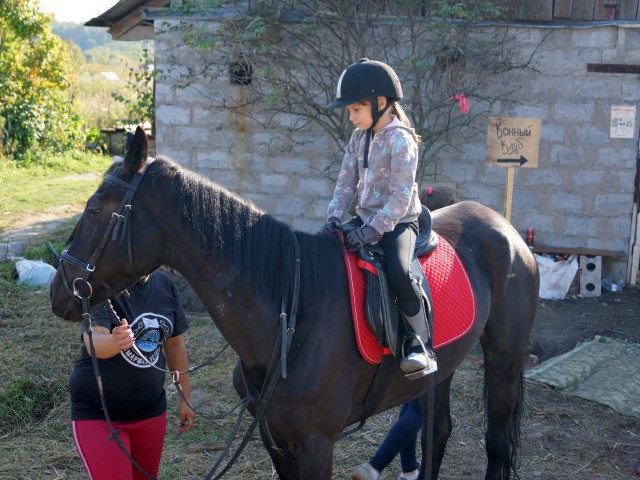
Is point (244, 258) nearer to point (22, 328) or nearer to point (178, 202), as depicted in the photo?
point (178, 202)

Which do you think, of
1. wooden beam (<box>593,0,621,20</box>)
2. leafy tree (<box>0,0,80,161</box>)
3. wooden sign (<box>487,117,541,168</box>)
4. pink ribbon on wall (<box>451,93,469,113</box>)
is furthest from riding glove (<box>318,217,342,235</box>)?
leafy tree (<box>0,0,80,161</box>)

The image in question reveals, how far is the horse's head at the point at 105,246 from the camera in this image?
2.69 m

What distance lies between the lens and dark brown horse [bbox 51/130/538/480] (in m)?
2.72

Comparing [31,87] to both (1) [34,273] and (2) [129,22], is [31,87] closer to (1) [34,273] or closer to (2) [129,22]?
(2) [129,22]

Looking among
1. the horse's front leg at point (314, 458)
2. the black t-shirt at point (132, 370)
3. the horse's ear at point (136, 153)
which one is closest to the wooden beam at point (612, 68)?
the black t-shirt at point (132, 370)

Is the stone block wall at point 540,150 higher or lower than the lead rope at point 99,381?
higher

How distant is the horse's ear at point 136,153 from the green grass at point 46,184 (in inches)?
355

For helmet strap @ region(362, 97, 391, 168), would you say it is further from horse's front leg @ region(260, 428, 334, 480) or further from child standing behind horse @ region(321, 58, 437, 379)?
horse's front leg @ region(260, 428, 334, 480)

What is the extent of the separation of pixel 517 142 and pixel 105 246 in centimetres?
637

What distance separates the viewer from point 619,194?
333 inches

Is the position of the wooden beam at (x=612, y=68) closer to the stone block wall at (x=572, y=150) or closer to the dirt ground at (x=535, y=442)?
the stone block wall at (x=572, y=150)

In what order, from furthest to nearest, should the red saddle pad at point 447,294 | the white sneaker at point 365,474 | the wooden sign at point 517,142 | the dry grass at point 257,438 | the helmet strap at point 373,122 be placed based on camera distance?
the wooden sign at point 517,142, the dry grass at point 257,438, the white sneaker at point 365,474, the red saddle pad at point 447,294, the helmet strap at point 373,122

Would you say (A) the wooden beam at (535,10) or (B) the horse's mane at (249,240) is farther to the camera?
(A) the wooden beam at (535,10)

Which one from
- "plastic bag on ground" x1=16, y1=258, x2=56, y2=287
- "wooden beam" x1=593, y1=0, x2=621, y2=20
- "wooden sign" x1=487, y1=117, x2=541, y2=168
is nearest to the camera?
"wooden sign" x1=487, y1=117, x2=541, y2=168
